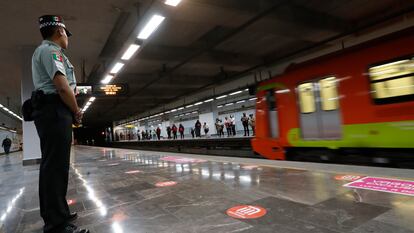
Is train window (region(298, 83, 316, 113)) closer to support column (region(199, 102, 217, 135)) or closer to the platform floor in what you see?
the platform floor

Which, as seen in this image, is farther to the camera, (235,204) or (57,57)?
(235,204)

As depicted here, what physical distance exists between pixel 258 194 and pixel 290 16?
697 cm

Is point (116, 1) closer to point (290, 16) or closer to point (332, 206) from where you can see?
point (290, 16)

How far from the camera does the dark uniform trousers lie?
2.01 metres

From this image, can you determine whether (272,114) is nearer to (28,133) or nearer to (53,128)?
(53,128)

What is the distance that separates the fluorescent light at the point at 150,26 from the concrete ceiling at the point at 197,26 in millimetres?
237

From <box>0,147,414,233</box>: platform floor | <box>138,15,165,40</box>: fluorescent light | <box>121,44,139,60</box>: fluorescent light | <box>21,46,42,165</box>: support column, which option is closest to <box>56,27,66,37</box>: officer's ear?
<box>0,147,414,233</box>: platform floor

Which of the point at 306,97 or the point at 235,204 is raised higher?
the point at 306,97

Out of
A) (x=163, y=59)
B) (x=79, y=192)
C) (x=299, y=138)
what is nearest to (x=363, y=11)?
(x=299, y=138)

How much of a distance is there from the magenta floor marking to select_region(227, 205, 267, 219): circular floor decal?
4.51ft

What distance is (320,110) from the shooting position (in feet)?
21.8

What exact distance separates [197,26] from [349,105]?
6041 mm

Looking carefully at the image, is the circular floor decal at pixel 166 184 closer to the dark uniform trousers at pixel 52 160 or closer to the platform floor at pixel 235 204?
the platform floor at pixel 235 204

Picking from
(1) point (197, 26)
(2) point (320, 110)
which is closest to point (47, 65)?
(2) point (320, 110)
